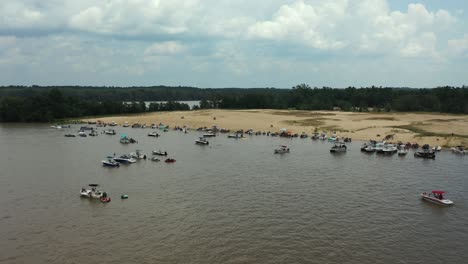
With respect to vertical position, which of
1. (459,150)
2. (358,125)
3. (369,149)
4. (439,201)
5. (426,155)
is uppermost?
(358,125)

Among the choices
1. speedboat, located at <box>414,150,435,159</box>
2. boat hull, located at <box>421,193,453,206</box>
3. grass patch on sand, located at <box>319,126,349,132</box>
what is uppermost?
grass patch on sand, located at <box>319,126,349,132</box>

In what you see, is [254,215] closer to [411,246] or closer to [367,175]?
[411,246]

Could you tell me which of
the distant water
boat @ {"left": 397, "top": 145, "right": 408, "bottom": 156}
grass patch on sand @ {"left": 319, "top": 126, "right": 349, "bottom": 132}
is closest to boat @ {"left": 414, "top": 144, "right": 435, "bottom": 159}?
the distant water

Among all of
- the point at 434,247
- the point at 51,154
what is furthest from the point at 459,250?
the point at 51,154

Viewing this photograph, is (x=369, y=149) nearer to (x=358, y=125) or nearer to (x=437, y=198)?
(x=437, y=198)

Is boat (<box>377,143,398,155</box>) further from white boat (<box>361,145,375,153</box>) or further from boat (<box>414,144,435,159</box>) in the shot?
boat (<box>414,144,435,159</box>)

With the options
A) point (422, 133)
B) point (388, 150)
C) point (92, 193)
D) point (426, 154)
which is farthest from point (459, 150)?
point (92, 193)

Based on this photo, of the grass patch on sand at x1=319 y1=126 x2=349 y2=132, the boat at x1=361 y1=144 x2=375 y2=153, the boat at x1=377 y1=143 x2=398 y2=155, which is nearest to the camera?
the boat at x1=377 y1=143 x2=398 y2=155
